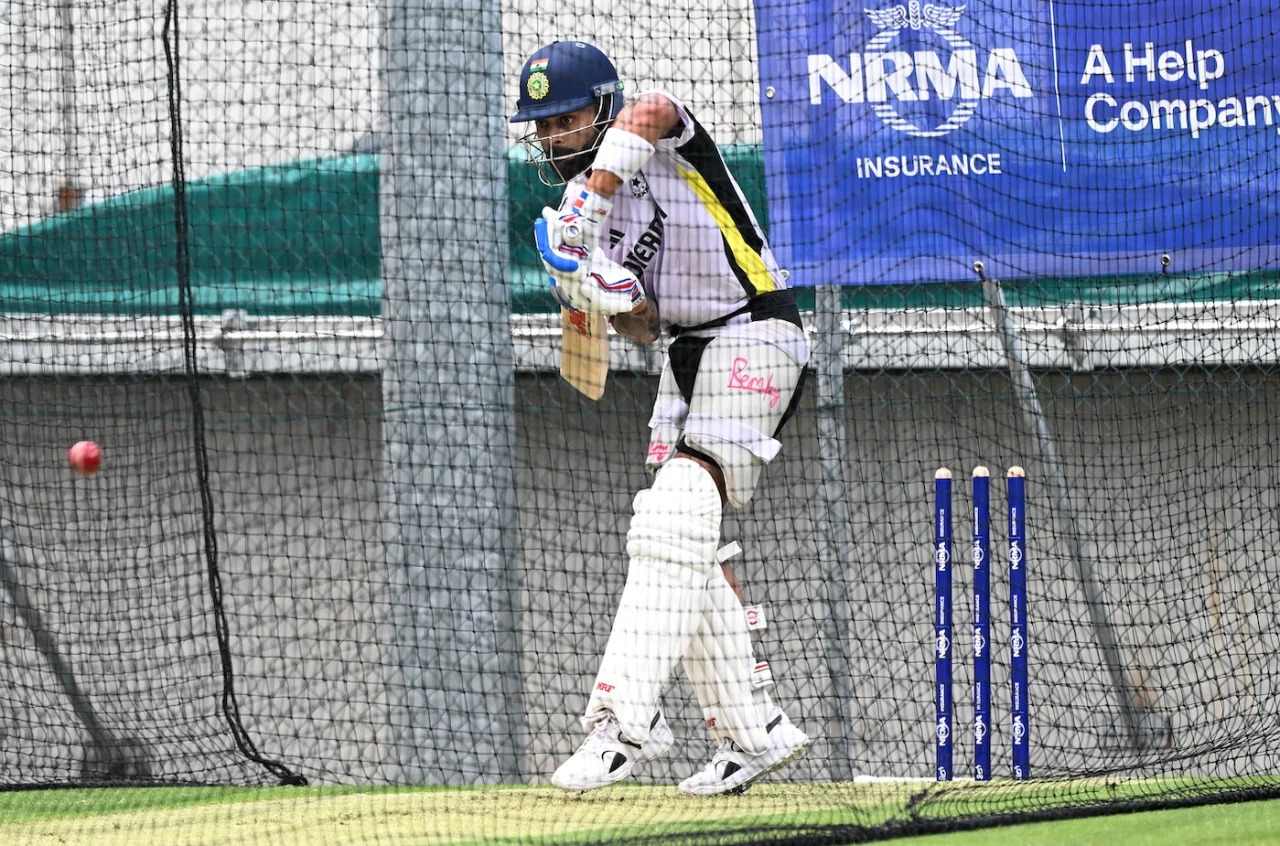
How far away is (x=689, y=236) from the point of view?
3697 mm

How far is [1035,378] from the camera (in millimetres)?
6672

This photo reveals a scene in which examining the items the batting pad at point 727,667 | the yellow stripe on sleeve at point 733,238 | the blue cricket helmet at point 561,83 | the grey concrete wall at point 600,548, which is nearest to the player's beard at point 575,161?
the blue cricket helmet at point 561,83

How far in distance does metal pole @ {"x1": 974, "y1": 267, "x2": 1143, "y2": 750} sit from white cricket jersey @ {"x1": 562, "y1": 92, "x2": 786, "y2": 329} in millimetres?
2018

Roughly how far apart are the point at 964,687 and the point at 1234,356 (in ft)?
5.94

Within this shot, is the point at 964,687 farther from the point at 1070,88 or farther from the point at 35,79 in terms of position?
the point at 35,79

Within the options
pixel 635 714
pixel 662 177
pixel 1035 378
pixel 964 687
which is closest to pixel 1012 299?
pixel 1035 378

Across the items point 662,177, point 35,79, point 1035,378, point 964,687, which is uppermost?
point 35,79

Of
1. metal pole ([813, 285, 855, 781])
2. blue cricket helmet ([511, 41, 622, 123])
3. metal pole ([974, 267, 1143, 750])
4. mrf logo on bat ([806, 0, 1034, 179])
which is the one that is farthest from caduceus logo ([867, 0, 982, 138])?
A: blue cricket helmet ([511, 41, 622, 123])

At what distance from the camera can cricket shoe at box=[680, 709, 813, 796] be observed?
12.3 ft

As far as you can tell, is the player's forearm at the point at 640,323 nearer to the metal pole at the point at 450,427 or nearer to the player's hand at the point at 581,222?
the player's hand at the point at 581,222

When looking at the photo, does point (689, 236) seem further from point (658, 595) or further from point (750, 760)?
point (750, 760)

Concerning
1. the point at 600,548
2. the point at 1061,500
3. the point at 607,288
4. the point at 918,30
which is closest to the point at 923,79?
the point at 918,30

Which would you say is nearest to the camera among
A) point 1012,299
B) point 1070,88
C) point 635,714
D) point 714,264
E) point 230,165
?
point 635,714

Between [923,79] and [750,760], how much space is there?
2.82 m
